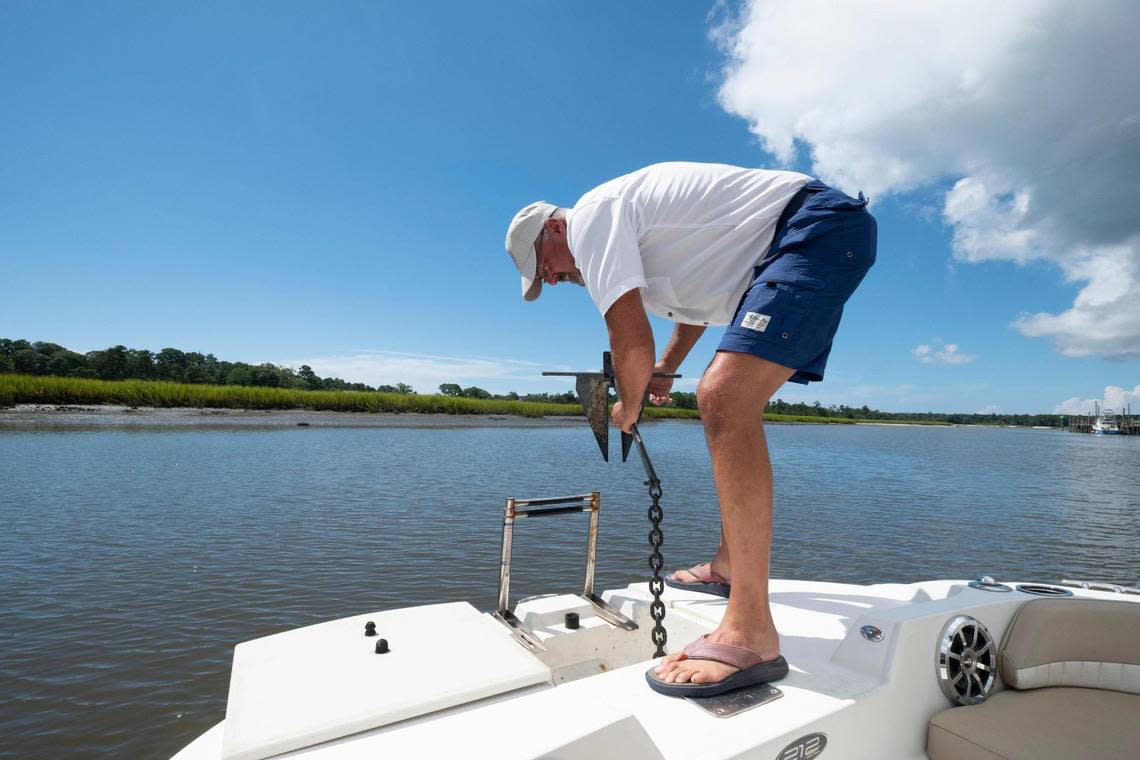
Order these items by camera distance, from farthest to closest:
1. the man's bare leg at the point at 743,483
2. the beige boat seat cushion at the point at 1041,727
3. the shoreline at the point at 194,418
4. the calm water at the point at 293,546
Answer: the shoreline at the point at 194,418 → the calm water at the point at 293,546 → the man's bare leg at the point at 743,483 → the beige boat seat cushion at the point at 1041,727

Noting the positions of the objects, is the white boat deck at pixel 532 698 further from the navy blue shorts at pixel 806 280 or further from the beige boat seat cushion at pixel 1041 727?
the navy blue shorts at pixel 806 280

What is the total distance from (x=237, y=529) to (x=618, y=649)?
262 inches

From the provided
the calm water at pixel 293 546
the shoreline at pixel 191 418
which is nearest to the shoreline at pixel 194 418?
the shoreline at pixel 191 418

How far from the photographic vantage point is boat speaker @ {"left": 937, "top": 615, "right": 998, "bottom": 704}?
1651 millimetres

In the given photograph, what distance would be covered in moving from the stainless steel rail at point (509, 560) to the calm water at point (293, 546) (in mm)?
1994

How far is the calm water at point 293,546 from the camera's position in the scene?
133 inches

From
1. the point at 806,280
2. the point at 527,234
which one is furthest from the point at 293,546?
the point at 806,280

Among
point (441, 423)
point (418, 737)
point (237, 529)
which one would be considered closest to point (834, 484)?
point (237, 529)

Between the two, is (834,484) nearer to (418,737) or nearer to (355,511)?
(355,511)

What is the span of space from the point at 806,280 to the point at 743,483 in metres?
0.63

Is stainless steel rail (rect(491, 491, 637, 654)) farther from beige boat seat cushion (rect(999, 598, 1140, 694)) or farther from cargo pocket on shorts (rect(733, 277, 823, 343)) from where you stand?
beige boat seat cushion (rect(999, 598, 1140, 694))

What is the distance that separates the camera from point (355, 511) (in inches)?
335

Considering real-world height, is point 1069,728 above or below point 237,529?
above

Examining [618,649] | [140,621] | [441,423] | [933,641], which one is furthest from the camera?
[441,423]
